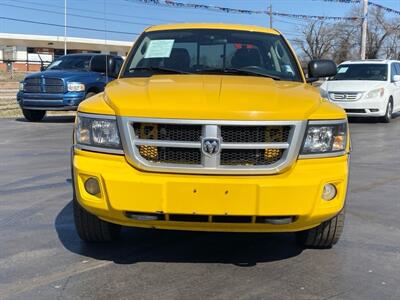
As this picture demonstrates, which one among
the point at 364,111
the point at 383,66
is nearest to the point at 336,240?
the point at 364,111

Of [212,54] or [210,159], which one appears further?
[212,54]

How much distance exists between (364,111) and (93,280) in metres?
12.6

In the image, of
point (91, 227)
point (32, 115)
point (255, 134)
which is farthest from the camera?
point (32, 115)

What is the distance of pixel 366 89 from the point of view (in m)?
15.2

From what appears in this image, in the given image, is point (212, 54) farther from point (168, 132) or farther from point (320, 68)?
point (168, 132)

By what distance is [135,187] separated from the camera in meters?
3.68

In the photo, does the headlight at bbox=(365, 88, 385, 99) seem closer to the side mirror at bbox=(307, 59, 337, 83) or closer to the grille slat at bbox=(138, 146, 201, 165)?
the side mirror at bbox=(307, 59, 337, 83)

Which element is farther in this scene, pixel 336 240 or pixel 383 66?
pixel 383 66

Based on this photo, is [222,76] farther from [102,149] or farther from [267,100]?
[102,149]

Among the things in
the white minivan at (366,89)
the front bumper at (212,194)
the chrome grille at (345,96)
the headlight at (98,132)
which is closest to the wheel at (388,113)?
the white minivan at (366,89)

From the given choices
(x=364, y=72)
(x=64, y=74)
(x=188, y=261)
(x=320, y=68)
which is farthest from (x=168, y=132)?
(x=364, y=72)

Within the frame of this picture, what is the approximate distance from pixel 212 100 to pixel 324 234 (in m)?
1.42

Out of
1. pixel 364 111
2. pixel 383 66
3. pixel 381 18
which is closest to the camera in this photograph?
pixel 364 111

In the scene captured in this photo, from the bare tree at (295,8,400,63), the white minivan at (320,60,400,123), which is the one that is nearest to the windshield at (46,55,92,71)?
the white minivan at (320,60,400,123)
